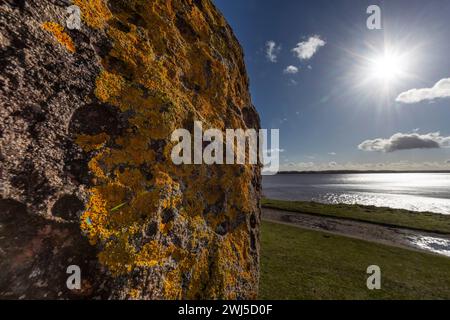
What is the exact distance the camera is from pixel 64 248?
2635 mm

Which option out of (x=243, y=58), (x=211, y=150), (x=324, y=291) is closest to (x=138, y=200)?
(x=211, y=150)

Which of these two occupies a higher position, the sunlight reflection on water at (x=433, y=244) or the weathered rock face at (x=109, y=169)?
the weathered rock face at (x=109, y=169)

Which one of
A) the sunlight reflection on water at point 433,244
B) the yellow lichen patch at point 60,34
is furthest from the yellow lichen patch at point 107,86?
the sunlight reflection on water at point 433,244

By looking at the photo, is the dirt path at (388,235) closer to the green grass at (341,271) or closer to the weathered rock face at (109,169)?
the green grass at (341,271)

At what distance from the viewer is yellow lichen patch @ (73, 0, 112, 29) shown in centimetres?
344

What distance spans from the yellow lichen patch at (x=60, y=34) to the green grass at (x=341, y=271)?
34.8ft

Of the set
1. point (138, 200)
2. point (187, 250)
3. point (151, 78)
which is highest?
point (151, 78)

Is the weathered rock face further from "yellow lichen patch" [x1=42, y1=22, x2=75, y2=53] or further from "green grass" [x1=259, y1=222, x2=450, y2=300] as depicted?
"green grass" [x1=259, y1=222, x2=450, y2=300]

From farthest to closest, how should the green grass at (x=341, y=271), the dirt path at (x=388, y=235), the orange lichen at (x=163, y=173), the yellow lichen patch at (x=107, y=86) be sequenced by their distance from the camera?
the dirt path at (x=388, y=235)
the green grass at (x=341, y=271)
the yellow lichen patch at (x=107, y=86)
the orange lichen at (x=163, y=173)

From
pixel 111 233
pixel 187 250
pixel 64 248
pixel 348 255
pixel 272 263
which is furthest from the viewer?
pixel 348 255

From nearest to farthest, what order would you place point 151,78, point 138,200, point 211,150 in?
point 138,200, point 151,78, point 211,150

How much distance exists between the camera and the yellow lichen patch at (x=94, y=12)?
A: 11.3ft

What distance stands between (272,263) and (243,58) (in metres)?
11.5

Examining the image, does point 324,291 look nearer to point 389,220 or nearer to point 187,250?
point 187,250
